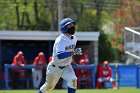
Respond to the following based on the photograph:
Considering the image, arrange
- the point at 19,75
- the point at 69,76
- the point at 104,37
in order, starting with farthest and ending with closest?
the point at 104,37
the point at 19,75
the point at 69,76

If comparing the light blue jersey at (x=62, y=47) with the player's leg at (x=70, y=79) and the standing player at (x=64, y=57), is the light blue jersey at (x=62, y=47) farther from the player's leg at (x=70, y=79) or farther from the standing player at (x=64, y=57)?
the player's leg at (x=70, y=79)

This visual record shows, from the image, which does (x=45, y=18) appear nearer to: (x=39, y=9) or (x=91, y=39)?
(x=39, y=9)

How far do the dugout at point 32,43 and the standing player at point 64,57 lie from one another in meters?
13.9

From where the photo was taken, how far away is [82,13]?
45188 millimetres

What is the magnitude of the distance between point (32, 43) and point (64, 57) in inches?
702

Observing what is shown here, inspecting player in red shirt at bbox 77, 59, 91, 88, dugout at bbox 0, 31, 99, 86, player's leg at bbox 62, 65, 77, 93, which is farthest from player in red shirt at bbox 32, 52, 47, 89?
player's leg at bbox 62, 65, 77, 93

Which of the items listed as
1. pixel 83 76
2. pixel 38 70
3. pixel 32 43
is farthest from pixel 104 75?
pixel 32 43

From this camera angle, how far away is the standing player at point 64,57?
11.6 meters

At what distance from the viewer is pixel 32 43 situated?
96.4 ft

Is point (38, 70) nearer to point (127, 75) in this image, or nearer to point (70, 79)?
point (127, 75)

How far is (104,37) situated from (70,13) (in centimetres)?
373

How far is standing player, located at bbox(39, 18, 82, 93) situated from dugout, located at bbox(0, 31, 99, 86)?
548 inches

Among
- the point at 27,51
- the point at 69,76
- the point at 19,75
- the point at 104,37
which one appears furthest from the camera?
the point at 104,37

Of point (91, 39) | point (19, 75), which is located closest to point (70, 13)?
point (91, 39)
